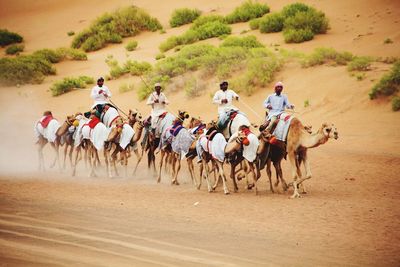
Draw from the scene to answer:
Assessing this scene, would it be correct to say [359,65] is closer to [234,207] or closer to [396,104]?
[396,104]

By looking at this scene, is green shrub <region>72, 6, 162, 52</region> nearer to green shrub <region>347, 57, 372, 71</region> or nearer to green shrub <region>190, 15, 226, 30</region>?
green shrub <region>190, 15, 226, 30</region>

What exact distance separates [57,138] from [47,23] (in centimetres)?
4579

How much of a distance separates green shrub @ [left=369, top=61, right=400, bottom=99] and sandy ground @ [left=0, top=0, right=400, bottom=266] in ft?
1.26

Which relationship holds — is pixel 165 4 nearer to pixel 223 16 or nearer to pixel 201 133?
pixel 223 16

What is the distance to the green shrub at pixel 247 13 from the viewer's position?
4578 cm

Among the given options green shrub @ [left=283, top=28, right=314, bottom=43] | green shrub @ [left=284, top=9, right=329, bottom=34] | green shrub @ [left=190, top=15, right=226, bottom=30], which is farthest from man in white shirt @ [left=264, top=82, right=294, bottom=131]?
green shrub @ [left=190, top=15, right=226, bottom=30]

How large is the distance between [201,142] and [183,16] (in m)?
35.0

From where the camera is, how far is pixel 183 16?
168ft

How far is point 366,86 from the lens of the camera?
26.9m

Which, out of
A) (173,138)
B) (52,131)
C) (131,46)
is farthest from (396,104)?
(131,46)

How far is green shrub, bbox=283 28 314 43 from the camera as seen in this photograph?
36.4m

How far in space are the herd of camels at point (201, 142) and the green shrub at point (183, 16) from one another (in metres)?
30.0

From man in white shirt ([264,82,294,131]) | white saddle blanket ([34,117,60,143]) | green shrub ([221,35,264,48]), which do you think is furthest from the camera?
green shrub ([221,35,264,48])

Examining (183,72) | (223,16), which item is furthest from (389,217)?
(223,16)
